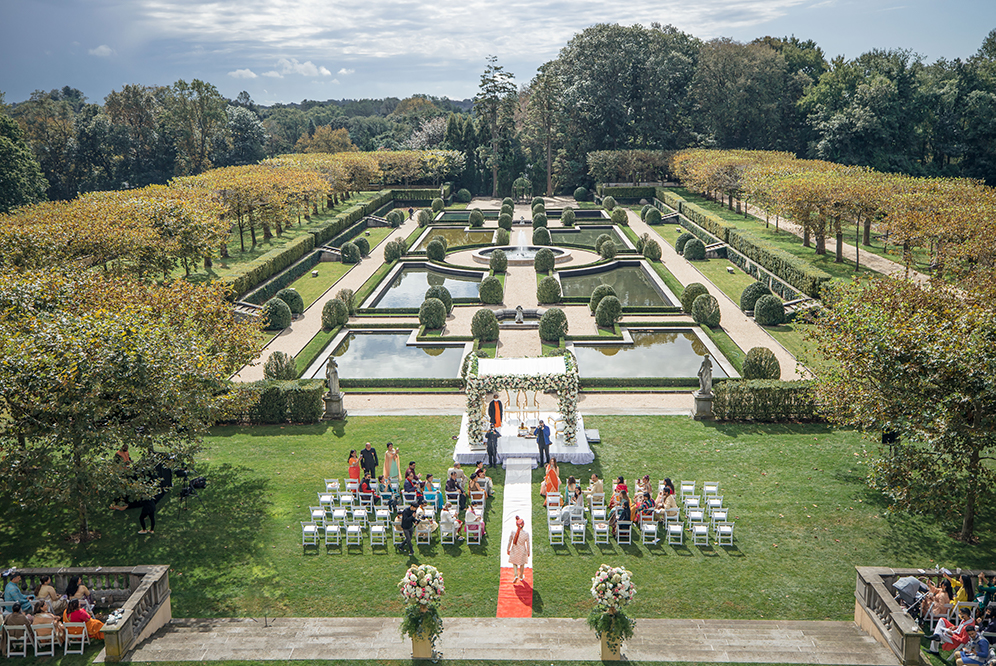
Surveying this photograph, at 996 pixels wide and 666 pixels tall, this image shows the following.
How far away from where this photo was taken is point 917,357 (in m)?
15.5

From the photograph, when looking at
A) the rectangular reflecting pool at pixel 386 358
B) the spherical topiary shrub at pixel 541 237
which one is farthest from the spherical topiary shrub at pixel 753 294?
the spherical topiary shrub at pixel 541 237

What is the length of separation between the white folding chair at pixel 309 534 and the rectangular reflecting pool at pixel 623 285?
2621cm

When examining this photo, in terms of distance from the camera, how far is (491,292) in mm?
39438

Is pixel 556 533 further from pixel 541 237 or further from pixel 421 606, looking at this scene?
pixel 541 237

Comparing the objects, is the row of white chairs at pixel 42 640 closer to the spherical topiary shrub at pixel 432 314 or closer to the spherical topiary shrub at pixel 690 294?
the spherical topiary shrub at pixel 432 314

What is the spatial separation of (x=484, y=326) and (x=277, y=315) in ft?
34.3

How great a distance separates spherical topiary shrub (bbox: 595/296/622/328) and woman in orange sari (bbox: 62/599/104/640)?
25.7 m

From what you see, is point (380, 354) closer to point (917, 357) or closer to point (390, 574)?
point (390, 574)

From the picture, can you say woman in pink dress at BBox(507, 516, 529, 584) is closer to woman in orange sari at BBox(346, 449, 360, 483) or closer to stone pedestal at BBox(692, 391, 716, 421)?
woman in orange sari at BBox(346, 449, 360, 483)

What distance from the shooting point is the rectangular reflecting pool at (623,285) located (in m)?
42.0

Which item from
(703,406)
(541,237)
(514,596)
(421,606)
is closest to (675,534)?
(514,596)

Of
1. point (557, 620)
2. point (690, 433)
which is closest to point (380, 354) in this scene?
point (690, 433)

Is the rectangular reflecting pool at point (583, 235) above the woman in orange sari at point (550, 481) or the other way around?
above

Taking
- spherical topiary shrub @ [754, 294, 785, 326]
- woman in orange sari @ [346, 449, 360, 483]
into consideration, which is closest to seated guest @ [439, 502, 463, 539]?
woman in orange sari @ [346, 449, 360, 483]
